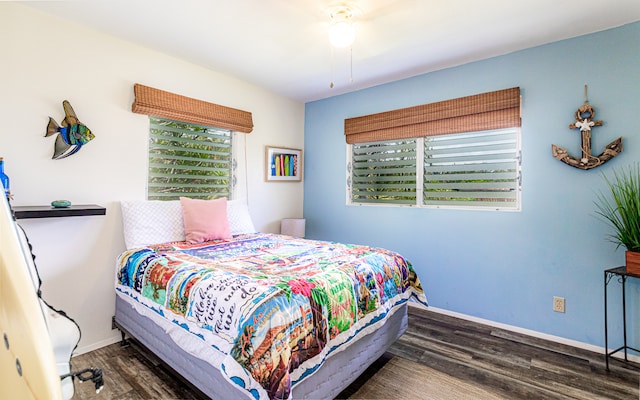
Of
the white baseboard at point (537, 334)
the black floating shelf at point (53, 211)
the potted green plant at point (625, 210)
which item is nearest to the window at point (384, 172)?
the white baseboard at point (537, 334)

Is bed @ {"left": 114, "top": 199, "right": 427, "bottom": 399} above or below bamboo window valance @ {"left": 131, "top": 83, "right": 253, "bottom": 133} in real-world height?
below

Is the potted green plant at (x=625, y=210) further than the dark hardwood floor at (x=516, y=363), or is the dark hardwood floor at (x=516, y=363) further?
the potted green plant at (x=625, y=210)

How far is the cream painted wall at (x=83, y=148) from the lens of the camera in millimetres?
2219

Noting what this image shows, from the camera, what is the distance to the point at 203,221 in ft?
9.36

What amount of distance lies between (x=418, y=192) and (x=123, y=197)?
2.90m

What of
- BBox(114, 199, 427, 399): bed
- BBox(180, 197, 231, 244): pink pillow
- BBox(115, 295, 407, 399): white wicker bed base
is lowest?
BBox(115, 295, 407, 399): white wicker bed base

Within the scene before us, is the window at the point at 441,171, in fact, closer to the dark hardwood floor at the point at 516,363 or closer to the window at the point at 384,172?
the window at the point at 384,172

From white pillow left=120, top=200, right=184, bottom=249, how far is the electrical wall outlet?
10.8 feet

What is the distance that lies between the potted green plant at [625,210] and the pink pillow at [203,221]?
311 centimetres

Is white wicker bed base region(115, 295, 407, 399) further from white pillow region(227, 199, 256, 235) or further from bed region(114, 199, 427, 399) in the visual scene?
white pillow region(227, 199, 256, 235)

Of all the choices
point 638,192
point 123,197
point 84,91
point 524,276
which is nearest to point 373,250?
point 524,276

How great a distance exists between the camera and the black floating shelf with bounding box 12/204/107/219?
1.98 metres

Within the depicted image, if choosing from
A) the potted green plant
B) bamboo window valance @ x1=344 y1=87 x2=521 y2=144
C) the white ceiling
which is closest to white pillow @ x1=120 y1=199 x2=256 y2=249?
the white ceiling

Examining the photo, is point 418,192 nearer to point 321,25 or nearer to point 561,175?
point 561,175
